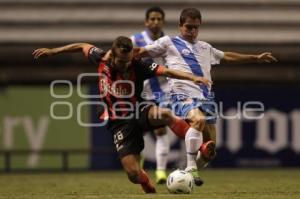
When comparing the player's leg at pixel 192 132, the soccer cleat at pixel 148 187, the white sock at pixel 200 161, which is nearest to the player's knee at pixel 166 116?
the player's leg at pixel 192 132

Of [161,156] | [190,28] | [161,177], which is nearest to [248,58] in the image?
[190,28]

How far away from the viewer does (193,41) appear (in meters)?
9.74

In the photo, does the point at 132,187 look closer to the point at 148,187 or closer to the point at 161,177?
the point at 161,177

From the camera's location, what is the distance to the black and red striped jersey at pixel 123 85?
28.9ft

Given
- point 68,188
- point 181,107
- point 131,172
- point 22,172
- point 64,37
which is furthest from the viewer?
point 64,37

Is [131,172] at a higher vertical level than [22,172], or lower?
higher

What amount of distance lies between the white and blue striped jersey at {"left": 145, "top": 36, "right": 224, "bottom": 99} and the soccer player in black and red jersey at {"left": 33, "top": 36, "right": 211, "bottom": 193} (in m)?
0.71

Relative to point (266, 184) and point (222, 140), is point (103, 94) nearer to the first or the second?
point (266, 184)

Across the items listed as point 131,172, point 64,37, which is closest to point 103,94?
point 131,172

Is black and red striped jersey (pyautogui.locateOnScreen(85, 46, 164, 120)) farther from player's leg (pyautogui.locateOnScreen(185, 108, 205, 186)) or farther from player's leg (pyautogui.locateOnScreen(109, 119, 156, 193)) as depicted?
player's leg (pyautogui.locateOnScreen(185, 108, 205, 186))

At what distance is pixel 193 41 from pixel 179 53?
206 mm

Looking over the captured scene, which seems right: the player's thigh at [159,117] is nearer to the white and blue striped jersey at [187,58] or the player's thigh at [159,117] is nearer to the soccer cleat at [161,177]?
the white and blue striped jersey at [187,58]

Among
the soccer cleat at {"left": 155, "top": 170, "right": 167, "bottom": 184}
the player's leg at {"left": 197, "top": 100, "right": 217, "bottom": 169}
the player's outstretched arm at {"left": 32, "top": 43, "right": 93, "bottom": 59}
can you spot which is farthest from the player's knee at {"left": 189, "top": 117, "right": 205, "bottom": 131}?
the soccer cleat at {"left": 155, "top": 170, "right": 167, "bottom": 184}

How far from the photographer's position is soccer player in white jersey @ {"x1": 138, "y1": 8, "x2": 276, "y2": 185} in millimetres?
9336
